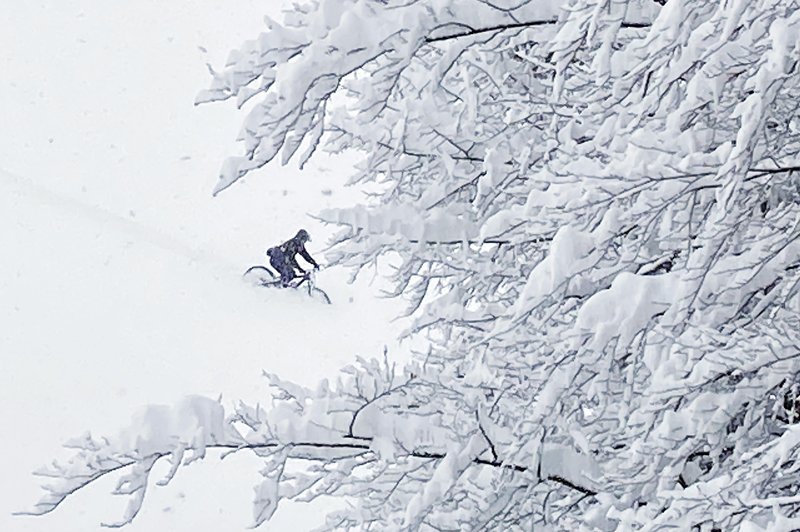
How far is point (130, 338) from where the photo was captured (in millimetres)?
12695

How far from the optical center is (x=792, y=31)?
6.28 ft

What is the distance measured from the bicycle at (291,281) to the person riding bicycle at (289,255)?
0.10m

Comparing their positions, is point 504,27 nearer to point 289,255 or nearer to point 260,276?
point 289,255

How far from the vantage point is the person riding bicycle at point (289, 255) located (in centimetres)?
1376

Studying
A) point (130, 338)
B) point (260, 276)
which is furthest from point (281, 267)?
point (130, 338)

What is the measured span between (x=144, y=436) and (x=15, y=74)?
20.3 m

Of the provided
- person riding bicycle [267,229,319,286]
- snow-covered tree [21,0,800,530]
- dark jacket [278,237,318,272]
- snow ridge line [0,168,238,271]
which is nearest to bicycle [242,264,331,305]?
person riding bicycle [267,229,319,286]

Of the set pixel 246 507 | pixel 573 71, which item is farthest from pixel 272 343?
pixel 573 71

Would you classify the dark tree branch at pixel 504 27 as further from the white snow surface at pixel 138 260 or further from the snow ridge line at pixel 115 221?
the snow ridge line at pixel 115 221

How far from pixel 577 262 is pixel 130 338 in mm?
11275

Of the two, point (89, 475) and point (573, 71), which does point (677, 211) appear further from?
point (89, 475)

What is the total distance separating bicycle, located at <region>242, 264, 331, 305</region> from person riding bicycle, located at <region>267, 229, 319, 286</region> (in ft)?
0.34

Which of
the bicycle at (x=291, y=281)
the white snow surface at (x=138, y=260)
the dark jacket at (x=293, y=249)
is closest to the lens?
the white snow surface at (x=138, y=260)

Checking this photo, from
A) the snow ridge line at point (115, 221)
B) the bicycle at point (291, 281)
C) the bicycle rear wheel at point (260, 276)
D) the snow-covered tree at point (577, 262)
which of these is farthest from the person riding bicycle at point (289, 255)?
the snow-covered tree at point (577, 262)
